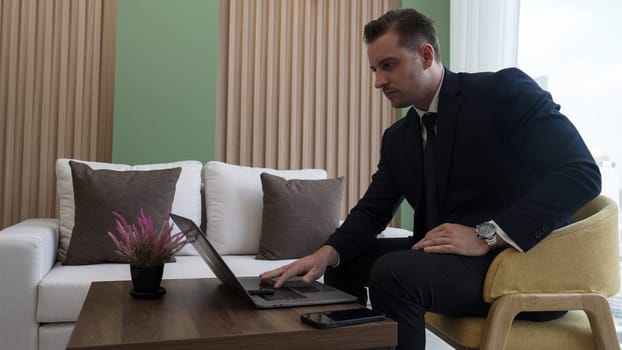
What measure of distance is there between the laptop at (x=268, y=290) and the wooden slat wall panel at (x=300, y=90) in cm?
227

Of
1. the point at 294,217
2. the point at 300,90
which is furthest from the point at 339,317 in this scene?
the point at 300,90

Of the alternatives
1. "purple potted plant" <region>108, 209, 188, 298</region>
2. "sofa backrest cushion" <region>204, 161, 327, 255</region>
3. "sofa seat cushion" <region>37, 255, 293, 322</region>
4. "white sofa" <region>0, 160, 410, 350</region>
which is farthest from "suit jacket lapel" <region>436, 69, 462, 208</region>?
"sofa backrest cushion" <region>204, 161, 327, 255</region>

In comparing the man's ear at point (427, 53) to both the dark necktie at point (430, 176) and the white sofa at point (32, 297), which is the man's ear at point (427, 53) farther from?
the white sofa at point (32, 297)

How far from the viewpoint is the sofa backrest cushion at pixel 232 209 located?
9.89 feet

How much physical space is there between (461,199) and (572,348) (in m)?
0.49

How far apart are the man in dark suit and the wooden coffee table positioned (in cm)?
22

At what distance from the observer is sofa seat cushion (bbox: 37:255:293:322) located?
7.24 ft

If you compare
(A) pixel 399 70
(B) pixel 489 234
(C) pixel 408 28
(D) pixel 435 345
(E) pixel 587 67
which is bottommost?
(D) pixel 435 345

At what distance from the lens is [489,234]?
1.42 meters

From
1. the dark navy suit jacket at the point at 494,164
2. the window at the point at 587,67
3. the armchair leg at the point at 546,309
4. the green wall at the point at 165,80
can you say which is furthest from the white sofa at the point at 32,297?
the window at the point at 587,67

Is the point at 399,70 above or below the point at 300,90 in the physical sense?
below

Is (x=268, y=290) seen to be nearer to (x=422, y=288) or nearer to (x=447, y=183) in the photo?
(x=422, y=288)

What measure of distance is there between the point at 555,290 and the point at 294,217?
166 cm

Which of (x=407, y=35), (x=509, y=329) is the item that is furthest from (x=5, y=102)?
(x=509, y=329)
